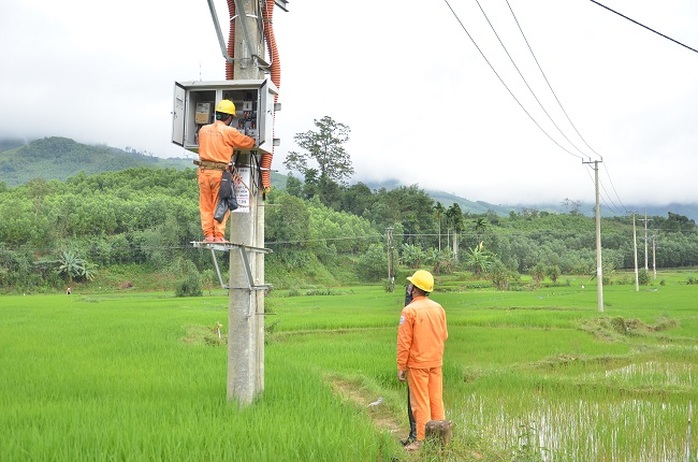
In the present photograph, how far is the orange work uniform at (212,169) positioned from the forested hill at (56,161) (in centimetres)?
14924

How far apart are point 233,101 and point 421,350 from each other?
115 inches

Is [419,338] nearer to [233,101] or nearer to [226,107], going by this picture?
[226,107]

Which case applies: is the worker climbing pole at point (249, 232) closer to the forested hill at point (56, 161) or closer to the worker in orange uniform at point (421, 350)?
the worker in orange uniform at point (421, 350)

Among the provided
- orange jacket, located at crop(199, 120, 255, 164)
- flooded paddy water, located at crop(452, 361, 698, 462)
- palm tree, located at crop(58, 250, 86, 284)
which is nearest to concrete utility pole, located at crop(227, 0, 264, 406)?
orange jacket, located at crop(199, 120, 255, 164)

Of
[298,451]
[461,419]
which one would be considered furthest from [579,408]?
[298,451]

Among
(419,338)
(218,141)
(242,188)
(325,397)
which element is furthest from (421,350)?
(218,141)

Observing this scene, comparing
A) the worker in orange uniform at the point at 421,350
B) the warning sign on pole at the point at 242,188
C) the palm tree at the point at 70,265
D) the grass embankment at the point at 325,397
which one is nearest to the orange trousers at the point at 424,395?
the worker in orange uniform at the point at 421,350

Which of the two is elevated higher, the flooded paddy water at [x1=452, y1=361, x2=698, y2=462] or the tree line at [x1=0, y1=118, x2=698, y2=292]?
the tree line at [x1=0, y1=118, x2=698, y2=292]

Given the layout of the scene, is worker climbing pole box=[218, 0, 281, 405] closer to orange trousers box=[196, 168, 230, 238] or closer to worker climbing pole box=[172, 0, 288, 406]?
worker climbing pole box=[172, 0, 288, 406]

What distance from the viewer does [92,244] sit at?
51.6 metres

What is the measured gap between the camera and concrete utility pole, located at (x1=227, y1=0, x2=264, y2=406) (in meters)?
5.50

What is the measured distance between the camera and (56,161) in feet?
523

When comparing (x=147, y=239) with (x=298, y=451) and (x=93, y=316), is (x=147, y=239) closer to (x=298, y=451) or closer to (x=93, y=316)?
(x=93, y=316)

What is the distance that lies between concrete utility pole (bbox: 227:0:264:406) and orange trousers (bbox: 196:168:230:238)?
11.8 inches
